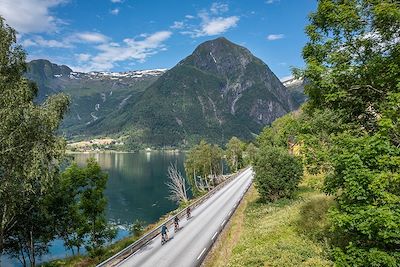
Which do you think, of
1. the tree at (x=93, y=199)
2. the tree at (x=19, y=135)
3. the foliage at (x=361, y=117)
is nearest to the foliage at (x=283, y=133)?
the foliage at (x=361, y=117)

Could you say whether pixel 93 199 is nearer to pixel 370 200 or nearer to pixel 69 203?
pixel 69 203

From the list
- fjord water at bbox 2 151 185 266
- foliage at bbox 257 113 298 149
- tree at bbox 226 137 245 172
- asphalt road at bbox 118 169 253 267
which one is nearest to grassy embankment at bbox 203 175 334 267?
asphalt road at bbox 118 169 253 267

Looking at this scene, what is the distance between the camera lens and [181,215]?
45.0 meters

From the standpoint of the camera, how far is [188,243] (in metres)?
31.6

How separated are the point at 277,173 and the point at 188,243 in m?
14.5

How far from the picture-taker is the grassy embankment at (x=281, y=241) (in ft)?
62.2

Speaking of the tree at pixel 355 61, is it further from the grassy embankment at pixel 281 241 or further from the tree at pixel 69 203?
the tree at pixel 69 203

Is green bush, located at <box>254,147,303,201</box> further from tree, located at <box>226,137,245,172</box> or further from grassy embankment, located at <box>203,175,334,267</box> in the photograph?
tree, located at <box>226,137,245,172</box>

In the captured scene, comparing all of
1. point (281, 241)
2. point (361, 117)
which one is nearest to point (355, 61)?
point (361, 117)

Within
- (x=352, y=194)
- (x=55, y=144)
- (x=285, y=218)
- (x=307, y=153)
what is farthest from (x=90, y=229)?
(x=352, y=194)

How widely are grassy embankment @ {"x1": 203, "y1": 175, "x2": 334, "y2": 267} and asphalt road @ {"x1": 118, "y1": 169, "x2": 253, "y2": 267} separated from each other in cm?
135

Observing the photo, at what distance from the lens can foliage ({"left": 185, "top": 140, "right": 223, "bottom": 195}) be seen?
9281 centimetres

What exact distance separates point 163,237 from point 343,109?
21.6 m

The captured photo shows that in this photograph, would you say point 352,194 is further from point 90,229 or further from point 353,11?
point 90,229
